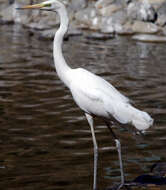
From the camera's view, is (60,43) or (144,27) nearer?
Result: (60,43)

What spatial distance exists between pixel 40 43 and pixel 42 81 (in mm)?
8601

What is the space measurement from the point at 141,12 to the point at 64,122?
15.8 meters

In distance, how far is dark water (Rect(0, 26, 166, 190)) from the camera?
30.3 ft

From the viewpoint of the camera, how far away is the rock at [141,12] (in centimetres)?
2712

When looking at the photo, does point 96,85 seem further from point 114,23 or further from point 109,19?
point 109,19

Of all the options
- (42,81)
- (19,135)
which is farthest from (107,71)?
(19,135)

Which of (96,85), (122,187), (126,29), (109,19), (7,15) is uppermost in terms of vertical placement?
(96,85)

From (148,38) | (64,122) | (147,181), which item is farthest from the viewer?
(148,38)

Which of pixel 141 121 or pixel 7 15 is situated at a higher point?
pixel 141 121

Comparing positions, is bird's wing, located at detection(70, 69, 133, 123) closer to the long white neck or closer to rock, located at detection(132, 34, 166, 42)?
the long white neck

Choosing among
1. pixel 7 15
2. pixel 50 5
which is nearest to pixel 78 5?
pixel 7 15

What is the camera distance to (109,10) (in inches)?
1121

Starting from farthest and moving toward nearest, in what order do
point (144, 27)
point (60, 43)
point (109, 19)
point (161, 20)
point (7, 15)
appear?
point (7, 15), point (109, 19), point (161, 20), point (144, 27), point (60, 43)

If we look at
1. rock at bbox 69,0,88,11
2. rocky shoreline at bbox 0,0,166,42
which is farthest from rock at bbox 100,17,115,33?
rock at bbox 69,0,88,11
